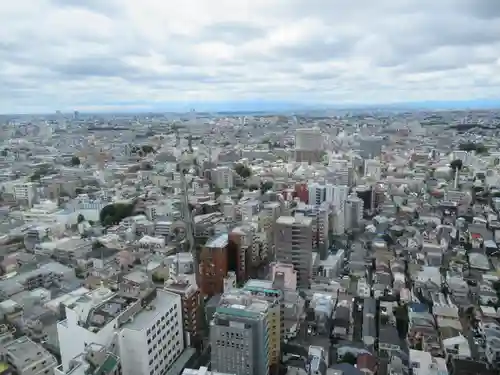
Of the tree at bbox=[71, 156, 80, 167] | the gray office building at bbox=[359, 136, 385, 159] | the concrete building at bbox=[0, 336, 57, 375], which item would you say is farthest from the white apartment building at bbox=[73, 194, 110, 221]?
the gray office building at bbox=[359, 136, 385, 159]

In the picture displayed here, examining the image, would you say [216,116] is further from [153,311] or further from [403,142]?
[153,311]

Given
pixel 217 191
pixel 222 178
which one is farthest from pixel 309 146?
pixel 217 191

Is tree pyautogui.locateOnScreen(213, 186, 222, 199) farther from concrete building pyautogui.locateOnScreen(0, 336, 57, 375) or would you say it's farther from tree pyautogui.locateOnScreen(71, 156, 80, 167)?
concrete building pyautogui.locateOnScreen(0, 336, 57, 375)

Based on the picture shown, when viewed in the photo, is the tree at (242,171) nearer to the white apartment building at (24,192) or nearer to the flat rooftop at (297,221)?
the white apartment building at (24,192)

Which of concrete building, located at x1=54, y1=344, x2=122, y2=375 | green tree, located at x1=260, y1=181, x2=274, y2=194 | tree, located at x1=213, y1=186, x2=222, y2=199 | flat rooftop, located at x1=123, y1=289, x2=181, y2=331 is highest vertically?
flat rooftop, located at x1=123, y1=289, x2=181, y2=331

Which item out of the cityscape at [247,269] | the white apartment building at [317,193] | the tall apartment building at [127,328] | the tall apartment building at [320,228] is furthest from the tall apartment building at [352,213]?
the tall apartment building at [127,328]

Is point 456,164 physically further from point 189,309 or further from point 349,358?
point 189,309

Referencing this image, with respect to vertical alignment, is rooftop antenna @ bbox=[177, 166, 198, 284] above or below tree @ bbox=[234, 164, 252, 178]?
below
